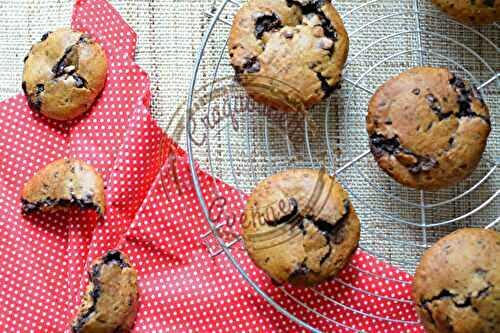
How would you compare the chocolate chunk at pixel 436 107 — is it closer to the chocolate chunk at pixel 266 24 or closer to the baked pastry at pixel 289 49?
the baked pastry at pixel 289 49

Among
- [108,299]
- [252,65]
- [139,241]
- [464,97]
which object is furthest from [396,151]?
[108,299]

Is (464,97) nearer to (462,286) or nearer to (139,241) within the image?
(462,286)

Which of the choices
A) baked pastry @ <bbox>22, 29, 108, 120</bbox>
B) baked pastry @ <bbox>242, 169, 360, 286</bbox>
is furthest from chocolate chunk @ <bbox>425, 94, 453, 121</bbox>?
baked pastry @ <bbox>22, 29, 108, 120</bbox>

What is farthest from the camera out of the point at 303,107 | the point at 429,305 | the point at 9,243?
the point at 9,243

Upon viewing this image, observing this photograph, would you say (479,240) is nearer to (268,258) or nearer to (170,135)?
(268,258)

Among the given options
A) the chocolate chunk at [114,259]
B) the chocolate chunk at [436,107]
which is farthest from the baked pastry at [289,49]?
the chocolate chunk at [114,259]

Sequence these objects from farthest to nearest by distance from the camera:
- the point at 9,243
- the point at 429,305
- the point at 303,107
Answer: the point at 9,243 → the point at 303,107 → the point at 429,305

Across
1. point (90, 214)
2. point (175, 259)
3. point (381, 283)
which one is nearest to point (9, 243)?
point (90, 214)

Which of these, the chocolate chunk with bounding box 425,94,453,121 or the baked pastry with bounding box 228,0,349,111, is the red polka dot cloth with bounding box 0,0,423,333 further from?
the chocolate chunk with bounding box 425,94,453,121
